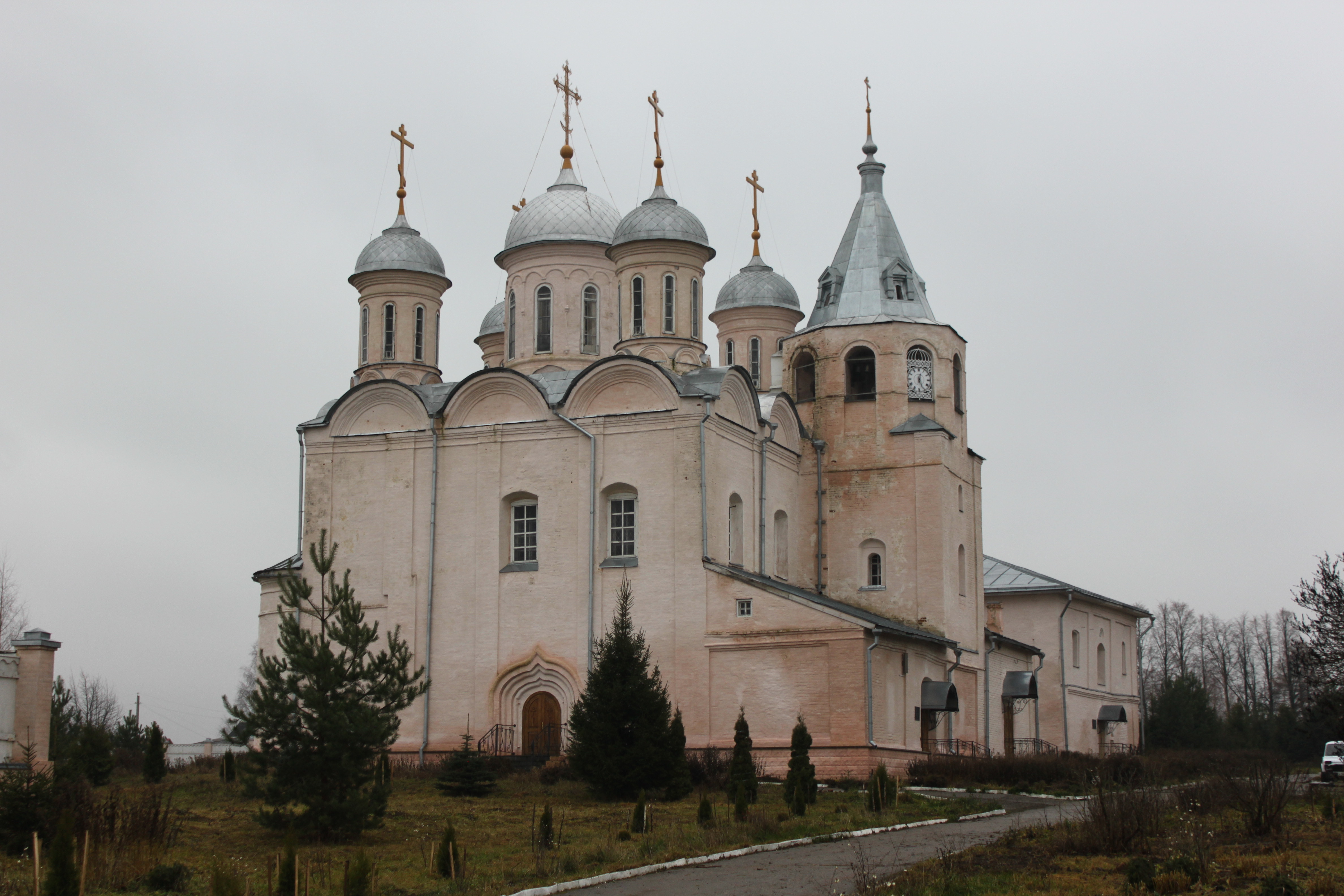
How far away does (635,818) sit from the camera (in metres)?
15.8

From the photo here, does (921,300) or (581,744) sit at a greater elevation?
(921,300)

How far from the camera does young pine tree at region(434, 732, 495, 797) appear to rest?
20.6 metres

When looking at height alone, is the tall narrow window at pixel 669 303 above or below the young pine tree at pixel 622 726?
above

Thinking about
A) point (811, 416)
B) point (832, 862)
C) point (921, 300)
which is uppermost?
point (921, 300)

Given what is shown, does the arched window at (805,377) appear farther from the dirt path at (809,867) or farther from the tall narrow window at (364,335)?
the dirt path at (809,867)

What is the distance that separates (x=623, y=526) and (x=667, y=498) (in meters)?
1.08

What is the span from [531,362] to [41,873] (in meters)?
17.3

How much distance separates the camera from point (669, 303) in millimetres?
27719

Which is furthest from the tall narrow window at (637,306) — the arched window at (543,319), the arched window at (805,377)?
the arched window at (805,377)

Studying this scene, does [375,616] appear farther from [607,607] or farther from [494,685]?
[607,607]

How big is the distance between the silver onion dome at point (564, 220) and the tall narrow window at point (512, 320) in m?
0.97

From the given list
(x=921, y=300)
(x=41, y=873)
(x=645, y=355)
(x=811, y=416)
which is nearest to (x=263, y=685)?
(x=41, y=873)

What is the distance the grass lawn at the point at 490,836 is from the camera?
1280 centimetres

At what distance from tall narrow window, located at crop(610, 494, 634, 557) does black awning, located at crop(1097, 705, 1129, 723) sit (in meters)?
15.5
